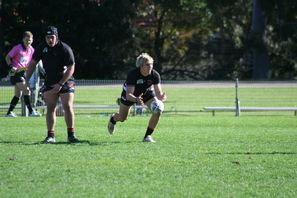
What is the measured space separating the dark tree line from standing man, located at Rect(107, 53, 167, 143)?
27432mm

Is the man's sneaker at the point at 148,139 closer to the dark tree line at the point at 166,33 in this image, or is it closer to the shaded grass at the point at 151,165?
the shaded grass at the point at 151,165

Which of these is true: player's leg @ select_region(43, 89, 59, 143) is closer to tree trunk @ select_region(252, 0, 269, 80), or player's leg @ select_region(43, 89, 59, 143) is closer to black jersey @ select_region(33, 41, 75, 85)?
black jersey @ select_region(33, 41, 75, 85)

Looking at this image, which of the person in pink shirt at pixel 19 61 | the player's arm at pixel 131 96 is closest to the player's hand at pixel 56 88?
the player's arm at pixel 131 96

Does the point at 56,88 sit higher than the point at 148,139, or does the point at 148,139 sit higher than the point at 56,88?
the point at 56,88

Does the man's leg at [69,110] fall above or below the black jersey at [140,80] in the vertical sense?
below

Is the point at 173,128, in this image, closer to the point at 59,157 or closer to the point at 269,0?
the point at 59,157

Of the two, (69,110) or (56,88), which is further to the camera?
(69,110)

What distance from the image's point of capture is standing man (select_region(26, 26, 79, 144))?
1199 cm

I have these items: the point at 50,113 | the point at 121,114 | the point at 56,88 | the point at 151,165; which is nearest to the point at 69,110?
the point at 50,113

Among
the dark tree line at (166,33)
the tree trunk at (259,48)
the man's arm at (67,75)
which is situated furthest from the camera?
the tree trunk at (259,48)

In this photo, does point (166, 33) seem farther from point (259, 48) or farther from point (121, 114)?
point (121, 114)

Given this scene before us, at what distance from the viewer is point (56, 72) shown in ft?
39.7

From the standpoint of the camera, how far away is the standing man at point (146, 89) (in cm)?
1242

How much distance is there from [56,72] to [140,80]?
4.84ft
